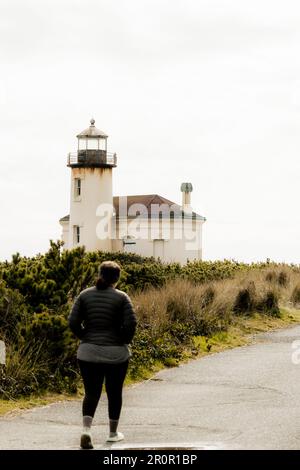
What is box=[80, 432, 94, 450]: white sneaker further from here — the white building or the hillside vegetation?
the white building

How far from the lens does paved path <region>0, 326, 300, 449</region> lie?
10336 millimetres

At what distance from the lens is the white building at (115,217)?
70000mm

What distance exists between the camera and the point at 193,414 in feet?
40.4

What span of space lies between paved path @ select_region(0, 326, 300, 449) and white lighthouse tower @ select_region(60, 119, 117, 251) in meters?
52.6

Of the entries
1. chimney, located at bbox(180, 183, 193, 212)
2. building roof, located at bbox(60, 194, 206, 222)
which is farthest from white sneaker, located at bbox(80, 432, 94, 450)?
chimney, located at bbox(180, 183, 193, 212)

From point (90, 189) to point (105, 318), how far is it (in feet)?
199

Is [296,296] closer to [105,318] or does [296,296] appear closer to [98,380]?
[98,380]

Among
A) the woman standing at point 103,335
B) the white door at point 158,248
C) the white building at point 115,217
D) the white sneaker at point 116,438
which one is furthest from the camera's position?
the white door at point 158,248

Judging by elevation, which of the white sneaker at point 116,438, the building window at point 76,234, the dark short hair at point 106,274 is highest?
the building window at point 76,234

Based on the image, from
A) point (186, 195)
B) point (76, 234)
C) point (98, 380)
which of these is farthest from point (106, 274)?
point (186, 195)

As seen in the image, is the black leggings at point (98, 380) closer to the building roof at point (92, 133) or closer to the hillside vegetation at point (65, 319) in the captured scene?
the hillside vegetation at point (65, 319)

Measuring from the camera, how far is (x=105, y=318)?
989 cm

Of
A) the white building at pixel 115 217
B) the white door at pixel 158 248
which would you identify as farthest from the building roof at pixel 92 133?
the white door at pixel 158 248
